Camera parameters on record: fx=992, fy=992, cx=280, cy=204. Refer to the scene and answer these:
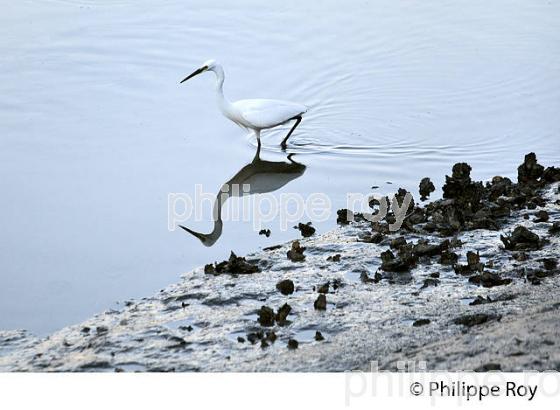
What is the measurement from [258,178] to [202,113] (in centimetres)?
220

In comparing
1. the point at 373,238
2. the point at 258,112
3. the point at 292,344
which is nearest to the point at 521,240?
the point at 373,238

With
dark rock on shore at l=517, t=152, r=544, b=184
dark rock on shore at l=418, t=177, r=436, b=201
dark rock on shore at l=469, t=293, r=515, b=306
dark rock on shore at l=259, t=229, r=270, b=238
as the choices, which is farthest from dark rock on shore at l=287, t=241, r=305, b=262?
dark rock on shore at l=517, t=152, r=544, b=184

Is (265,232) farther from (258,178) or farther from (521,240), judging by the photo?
(521,240)

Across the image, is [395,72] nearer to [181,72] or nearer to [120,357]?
[181,72]

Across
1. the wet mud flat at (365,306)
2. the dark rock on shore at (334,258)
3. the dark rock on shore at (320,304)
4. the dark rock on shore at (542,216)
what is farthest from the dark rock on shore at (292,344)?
the dark rock on shore at (542,216)

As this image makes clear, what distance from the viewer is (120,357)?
596 cm

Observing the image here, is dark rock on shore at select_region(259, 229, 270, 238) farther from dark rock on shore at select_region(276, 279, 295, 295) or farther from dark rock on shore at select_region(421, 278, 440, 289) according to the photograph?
dark rock on shore at select_region(421, 278, 440, 289)

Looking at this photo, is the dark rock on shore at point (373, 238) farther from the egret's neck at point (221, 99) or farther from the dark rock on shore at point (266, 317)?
the egret's neck at point (221, 99)

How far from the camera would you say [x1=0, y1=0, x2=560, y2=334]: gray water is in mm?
8430

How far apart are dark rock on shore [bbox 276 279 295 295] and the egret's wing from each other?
400 centimetres

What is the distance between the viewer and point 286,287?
6887mm

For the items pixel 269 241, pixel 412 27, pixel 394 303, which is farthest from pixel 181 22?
pixel 394 303

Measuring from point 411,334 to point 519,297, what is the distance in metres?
0.90
